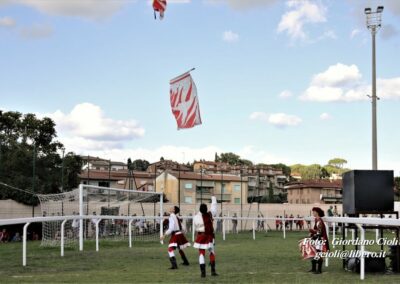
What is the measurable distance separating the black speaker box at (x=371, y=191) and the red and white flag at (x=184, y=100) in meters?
4.49

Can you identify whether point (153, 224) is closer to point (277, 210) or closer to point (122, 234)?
point (122, 234)

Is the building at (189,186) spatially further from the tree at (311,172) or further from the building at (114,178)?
the tree at (311,172)

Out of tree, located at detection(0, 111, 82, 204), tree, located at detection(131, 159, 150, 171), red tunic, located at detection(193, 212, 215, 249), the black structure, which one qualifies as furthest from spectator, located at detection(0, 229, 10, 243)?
tree, located at detection(131, 159, 150, 171)

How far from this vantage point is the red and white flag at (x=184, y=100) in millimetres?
16578

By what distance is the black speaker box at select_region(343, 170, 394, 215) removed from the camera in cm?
1414

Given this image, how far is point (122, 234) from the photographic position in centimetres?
3095

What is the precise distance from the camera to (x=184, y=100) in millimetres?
16859

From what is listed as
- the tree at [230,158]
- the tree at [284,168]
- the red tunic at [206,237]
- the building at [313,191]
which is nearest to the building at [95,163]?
the red tunic at [206,237]

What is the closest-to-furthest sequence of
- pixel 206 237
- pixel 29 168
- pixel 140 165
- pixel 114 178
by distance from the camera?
pixel 206 237
pixel 29 168
pixel 114 178
pixel 140 165

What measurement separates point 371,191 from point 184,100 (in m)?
5.48

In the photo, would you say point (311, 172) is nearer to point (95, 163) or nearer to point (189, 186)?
point (189, 186)

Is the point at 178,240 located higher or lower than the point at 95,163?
lower

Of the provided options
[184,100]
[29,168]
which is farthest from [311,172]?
[184,100]

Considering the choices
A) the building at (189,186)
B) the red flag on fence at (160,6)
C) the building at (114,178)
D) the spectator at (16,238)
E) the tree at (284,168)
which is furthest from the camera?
the tree at (284,168)
